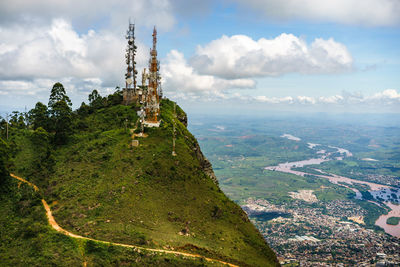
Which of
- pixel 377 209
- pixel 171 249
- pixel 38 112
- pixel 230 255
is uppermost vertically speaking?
pixel 38 112

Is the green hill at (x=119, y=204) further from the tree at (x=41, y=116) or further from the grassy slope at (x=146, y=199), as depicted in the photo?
the tree at (x=41, y=116)

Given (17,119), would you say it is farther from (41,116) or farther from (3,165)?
(3,165)

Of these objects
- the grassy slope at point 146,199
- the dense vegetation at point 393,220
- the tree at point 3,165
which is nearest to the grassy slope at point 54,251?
the grassy slope at point 146,199

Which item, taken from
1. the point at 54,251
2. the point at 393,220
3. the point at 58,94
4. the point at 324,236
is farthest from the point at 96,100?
the point at 393,220

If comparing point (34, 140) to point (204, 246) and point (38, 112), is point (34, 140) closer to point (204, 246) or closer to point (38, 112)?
point (38, 112)

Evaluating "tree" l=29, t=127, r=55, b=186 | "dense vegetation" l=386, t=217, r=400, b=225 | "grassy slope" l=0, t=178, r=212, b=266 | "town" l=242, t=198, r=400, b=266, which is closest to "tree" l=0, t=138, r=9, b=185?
"tree" l=29, t=127, r=55, b=186

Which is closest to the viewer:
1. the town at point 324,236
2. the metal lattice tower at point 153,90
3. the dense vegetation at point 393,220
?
the metal lattice tower at point 153,90

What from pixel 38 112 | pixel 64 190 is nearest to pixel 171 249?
pixel 64 190

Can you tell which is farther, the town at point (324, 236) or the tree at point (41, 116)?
the town at point (324, 236)
